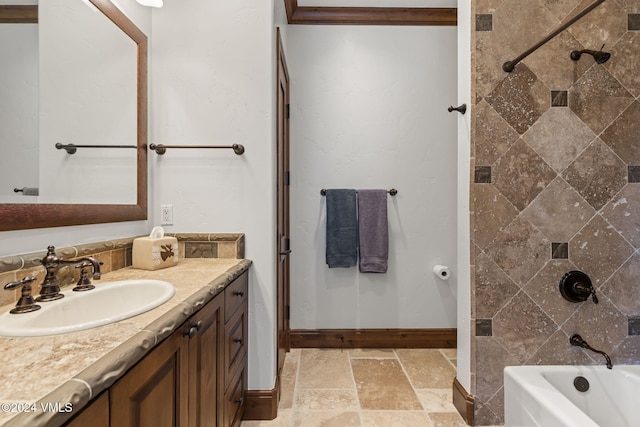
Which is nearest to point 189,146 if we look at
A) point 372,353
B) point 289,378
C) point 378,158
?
point 378,158

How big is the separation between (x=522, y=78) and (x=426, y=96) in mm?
1013

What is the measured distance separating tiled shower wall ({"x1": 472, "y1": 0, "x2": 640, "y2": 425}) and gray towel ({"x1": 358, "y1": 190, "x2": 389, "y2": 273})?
3.02 ft

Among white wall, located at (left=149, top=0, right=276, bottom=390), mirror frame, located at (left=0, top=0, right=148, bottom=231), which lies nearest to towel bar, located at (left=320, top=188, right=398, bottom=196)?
white wall, located at (left=149, top=0, right=276, bottom=390)

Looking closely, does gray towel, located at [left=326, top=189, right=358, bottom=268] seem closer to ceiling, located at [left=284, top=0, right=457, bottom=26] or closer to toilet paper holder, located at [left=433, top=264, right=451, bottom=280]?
toilet paper holder, located at [left=433, top=264, right=451, bottom=280]

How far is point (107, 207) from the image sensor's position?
1371 millimetres

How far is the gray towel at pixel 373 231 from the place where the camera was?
7.97 feet

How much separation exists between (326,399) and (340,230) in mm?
1164

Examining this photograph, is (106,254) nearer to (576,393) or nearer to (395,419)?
(395,419)

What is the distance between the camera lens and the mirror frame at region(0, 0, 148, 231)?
0.97 meters

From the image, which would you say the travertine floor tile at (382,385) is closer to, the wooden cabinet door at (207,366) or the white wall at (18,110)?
the wooden cabinet door at (207,366)

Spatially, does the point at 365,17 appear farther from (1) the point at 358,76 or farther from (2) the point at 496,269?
(2) the point at 496,269

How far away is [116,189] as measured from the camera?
144cm

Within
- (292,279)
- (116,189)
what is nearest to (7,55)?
(116,189)

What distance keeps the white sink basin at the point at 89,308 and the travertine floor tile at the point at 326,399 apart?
1147 mm
